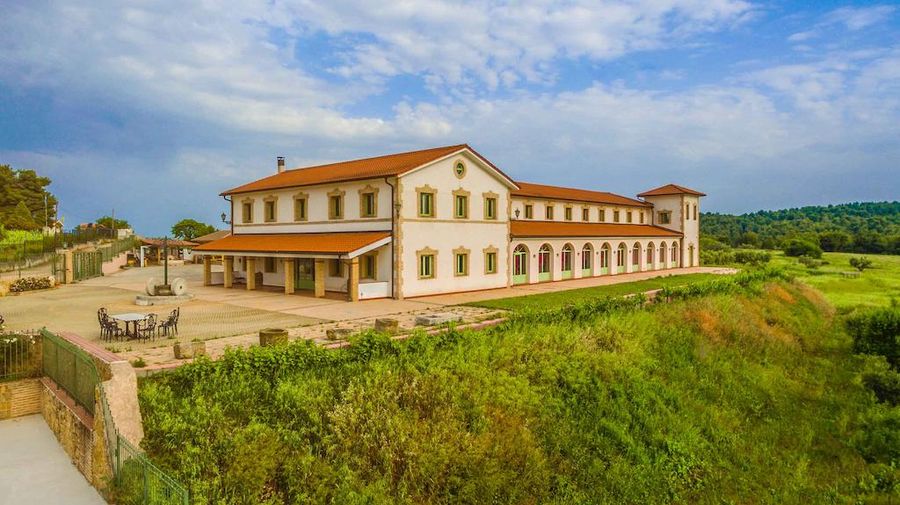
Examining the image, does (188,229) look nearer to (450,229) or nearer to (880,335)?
(450,229)

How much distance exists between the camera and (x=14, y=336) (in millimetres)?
12008

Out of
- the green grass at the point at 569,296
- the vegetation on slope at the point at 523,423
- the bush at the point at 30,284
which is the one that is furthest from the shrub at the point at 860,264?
the bush at the point at 30,284

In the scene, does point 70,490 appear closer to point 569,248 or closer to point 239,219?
point 239,219

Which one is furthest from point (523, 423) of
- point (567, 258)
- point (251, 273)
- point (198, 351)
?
point (567, 258)

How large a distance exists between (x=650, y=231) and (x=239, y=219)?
1318 inches

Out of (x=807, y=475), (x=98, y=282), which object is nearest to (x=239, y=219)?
(x=98, y=282)

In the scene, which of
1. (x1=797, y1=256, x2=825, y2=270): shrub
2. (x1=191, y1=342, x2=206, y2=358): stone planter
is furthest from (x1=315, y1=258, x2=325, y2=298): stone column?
(x1=797, y1=256, x2=825, y2=270): shrub

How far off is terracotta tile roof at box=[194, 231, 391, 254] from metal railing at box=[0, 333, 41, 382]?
497 inches

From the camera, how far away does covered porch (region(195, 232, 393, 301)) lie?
24500 millimetres

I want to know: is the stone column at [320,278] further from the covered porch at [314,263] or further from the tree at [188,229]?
the tree at [188,229]

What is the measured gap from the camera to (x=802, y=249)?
2849 inches

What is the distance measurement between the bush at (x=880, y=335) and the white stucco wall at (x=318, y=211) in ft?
66.3

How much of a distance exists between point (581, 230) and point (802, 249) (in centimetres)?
4925

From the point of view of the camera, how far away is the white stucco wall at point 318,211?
25922 mm
